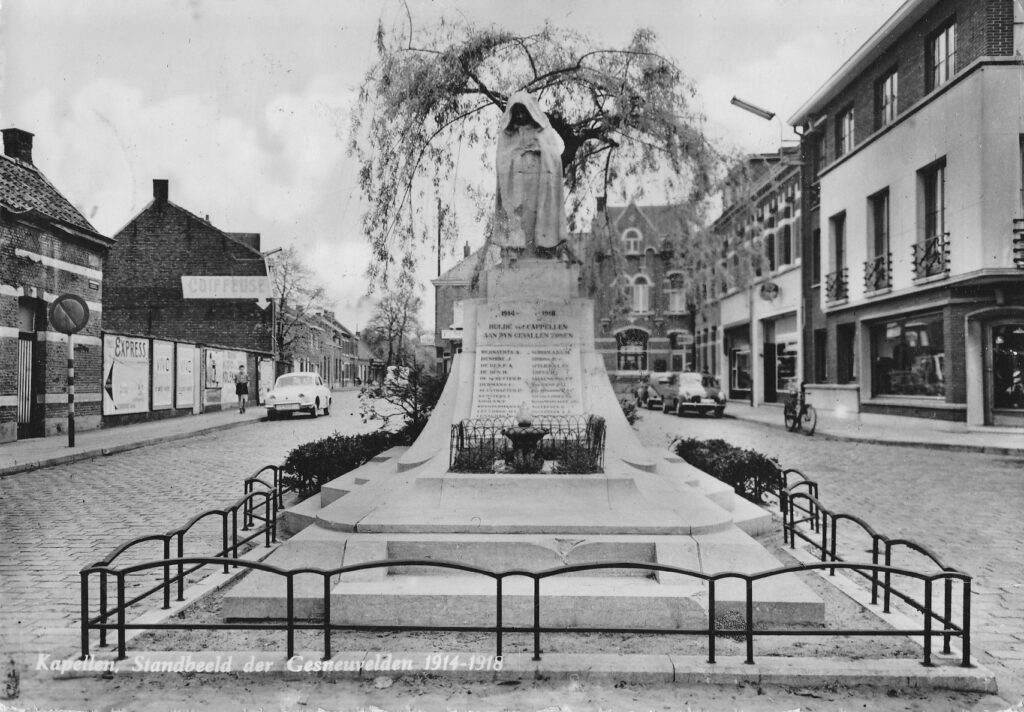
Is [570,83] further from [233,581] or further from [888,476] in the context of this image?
[233,581]

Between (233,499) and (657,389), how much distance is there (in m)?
22.7

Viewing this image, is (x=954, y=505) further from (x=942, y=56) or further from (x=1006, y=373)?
(x=942, y=56)

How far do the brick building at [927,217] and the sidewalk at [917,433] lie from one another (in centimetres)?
44

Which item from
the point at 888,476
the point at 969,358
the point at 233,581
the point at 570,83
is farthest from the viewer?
the point at 969,358

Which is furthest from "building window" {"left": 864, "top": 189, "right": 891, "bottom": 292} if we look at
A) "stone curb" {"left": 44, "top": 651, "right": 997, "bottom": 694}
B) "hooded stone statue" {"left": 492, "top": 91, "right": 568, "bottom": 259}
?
"stone curb" {"left": 44, "top": 651, "right": 997, "bottom": 694}

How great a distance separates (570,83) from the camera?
12.9 meters

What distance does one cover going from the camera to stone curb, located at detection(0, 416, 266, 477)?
12617 mm

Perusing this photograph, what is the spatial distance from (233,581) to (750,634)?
13.9 feet

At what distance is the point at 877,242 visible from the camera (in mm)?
24125

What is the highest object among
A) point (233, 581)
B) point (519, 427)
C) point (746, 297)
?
point (746, 297)

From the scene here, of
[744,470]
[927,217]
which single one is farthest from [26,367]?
[927,217]

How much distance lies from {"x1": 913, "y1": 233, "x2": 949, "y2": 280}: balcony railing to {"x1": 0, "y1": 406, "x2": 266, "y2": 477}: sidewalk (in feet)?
68.1

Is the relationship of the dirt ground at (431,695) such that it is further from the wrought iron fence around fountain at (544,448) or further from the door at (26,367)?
the door at (26,367)

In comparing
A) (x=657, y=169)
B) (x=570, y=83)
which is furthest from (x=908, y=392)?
(x=570, y=83)
